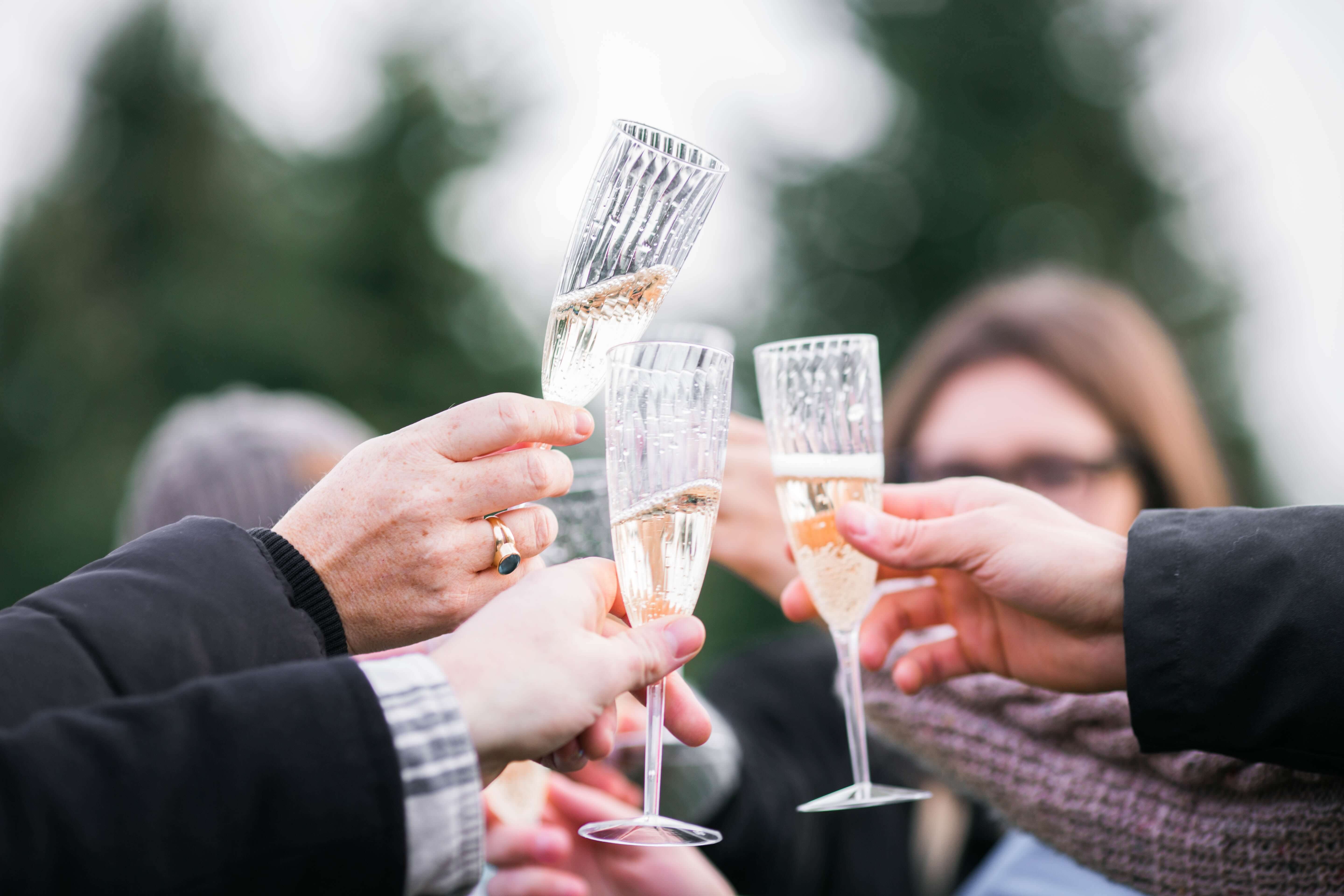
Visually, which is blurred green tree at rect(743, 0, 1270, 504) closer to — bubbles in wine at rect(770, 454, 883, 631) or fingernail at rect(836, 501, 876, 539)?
bubbles in wine at rect(770, 454, 883, 631)

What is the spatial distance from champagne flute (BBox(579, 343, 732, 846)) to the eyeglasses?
205cm

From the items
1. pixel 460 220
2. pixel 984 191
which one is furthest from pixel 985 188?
pixel 460 220

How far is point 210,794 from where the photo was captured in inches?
44.1

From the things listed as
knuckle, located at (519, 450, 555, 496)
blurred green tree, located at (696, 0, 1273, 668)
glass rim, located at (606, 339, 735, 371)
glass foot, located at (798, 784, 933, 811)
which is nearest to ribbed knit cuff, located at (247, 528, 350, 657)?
knuckle, located at (519, 450, 555, 496)

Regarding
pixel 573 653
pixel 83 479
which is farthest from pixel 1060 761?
pixel 83 479

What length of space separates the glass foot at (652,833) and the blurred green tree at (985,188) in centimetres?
1404

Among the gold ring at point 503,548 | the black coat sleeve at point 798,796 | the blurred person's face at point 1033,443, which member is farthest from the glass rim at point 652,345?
the black coat sleeve at point 798,796

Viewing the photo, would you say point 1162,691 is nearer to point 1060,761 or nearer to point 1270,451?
point 1060,761

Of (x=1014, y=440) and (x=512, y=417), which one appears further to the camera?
(x=1014, y=440)

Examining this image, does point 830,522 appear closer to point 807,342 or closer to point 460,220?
point 807,342

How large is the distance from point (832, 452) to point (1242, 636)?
85 cm

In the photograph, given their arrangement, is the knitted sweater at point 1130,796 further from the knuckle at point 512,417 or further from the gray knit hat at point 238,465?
the gray knit hat at point 238,465

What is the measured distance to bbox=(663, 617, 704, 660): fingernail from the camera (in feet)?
5.11

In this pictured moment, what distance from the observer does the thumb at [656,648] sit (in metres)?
1.45
